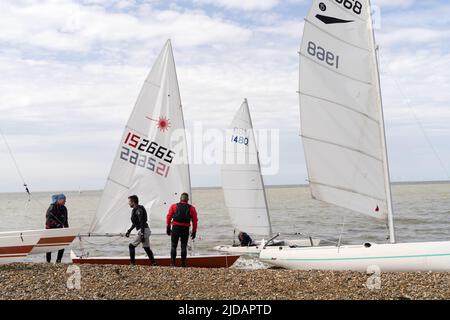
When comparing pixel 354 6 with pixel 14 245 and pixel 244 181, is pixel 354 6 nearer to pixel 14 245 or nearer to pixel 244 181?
pixel 14 245

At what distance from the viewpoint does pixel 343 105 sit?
37.8ft

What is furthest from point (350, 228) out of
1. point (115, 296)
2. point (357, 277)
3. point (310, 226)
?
point (115, 296)

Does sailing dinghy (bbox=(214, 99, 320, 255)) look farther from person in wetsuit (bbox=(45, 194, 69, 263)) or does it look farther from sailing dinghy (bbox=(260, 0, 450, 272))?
person in wetsuit (bbox=(45, 194, 69, 263))

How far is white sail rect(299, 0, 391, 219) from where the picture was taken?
37.3 feet

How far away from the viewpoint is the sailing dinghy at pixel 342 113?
1134cm

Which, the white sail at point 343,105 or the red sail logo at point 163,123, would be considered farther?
the red sail logo at point 163,123

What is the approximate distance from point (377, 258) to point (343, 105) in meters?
3.53

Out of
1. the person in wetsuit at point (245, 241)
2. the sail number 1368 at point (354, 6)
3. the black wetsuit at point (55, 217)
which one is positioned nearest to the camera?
the sail number 1368 at point (354, 6)

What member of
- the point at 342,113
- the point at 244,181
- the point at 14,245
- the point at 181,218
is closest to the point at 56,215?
the point at 14,245

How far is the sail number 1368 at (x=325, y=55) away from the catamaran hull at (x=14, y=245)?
7663 millimetres

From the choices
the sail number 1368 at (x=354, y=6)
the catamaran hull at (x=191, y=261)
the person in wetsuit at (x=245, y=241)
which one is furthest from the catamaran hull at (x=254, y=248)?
the sail number 1368 at (x=354, y=6)

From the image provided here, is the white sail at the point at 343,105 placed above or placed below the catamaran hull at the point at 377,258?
above

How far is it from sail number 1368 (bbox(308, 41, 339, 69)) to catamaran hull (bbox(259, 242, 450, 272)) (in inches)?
167

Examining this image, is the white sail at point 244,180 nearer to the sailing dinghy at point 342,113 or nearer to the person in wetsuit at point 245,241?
the person in wetsuit at point 245,241
